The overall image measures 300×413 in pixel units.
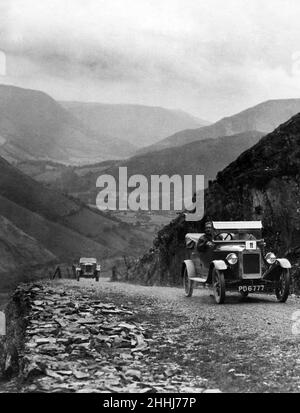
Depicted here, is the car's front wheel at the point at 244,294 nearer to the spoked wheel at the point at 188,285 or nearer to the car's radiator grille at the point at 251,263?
the car's radiator grille at the point at 251,263

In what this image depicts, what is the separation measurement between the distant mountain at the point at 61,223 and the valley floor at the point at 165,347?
407 feet

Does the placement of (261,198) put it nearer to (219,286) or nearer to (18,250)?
(219,286)

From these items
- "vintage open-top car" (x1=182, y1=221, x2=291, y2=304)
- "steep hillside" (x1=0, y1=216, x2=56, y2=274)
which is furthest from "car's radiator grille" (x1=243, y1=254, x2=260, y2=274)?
"steep hillside" (x1=0, y1=216, x2=56, y2=274)

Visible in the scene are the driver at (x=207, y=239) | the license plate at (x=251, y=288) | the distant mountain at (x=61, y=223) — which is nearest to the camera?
the license plate at (x=251, y=288)

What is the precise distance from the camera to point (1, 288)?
10088cm

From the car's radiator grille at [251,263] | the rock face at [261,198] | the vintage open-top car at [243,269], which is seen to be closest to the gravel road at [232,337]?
the vintage open-top car at [243,269]

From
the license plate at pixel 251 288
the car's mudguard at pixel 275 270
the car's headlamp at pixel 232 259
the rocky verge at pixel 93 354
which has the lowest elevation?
the rocky verge at pixel 93 354

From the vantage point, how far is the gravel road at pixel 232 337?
827cm

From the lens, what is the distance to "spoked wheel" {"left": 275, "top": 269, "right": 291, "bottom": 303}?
15273 millimetres

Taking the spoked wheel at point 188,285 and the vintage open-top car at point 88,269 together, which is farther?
the vintage open-top car at point 88,269

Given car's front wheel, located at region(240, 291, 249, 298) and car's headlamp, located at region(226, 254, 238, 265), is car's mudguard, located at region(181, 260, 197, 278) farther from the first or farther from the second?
car's headlamp, located at region(226, 254, 238, 265)

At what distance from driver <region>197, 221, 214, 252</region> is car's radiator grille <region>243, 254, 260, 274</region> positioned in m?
1.30

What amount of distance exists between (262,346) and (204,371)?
1.97 metres

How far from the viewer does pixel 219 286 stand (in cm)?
1542
